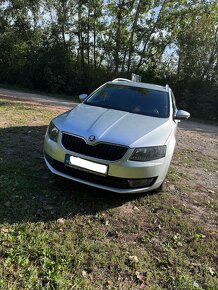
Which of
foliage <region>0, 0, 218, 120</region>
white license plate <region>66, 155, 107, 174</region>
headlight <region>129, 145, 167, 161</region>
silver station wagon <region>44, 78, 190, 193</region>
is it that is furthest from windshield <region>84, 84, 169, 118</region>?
foliage <region>0, 0, 218, 120</region>

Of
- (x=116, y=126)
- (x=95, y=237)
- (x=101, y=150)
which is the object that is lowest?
(x=95, y=237)

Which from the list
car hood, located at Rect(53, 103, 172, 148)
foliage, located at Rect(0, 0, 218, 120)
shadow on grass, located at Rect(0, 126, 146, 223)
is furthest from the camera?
foliage, located at Rect(0, 0, 218, 120)

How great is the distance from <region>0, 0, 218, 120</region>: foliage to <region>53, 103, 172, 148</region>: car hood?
13802 mm

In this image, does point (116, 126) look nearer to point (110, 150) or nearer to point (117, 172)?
point (110, 150)

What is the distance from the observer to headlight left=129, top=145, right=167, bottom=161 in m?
3.91

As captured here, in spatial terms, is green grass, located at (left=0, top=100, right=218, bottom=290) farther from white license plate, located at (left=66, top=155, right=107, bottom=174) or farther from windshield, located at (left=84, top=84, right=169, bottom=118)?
windshield, located at (left=84, top=84, right=169, bottom=118)

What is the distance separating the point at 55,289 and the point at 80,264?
389mm

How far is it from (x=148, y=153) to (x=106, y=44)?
58.6 feet

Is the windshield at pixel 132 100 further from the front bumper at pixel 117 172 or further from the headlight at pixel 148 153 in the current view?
the front bumper at pixel 117 172

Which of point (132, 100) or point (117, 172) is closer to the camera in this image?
point (117, 172)

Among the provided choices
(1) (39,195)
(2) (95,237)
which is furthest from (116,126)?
(2) (95,237)

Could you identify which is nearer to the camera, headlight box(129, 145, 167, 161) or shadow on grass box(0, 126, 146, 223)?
shadow on grass box(0, 126, 146, 223)

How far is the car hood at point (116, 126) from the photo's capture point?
3990mm

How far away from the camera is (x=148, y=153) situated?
3979 mm
